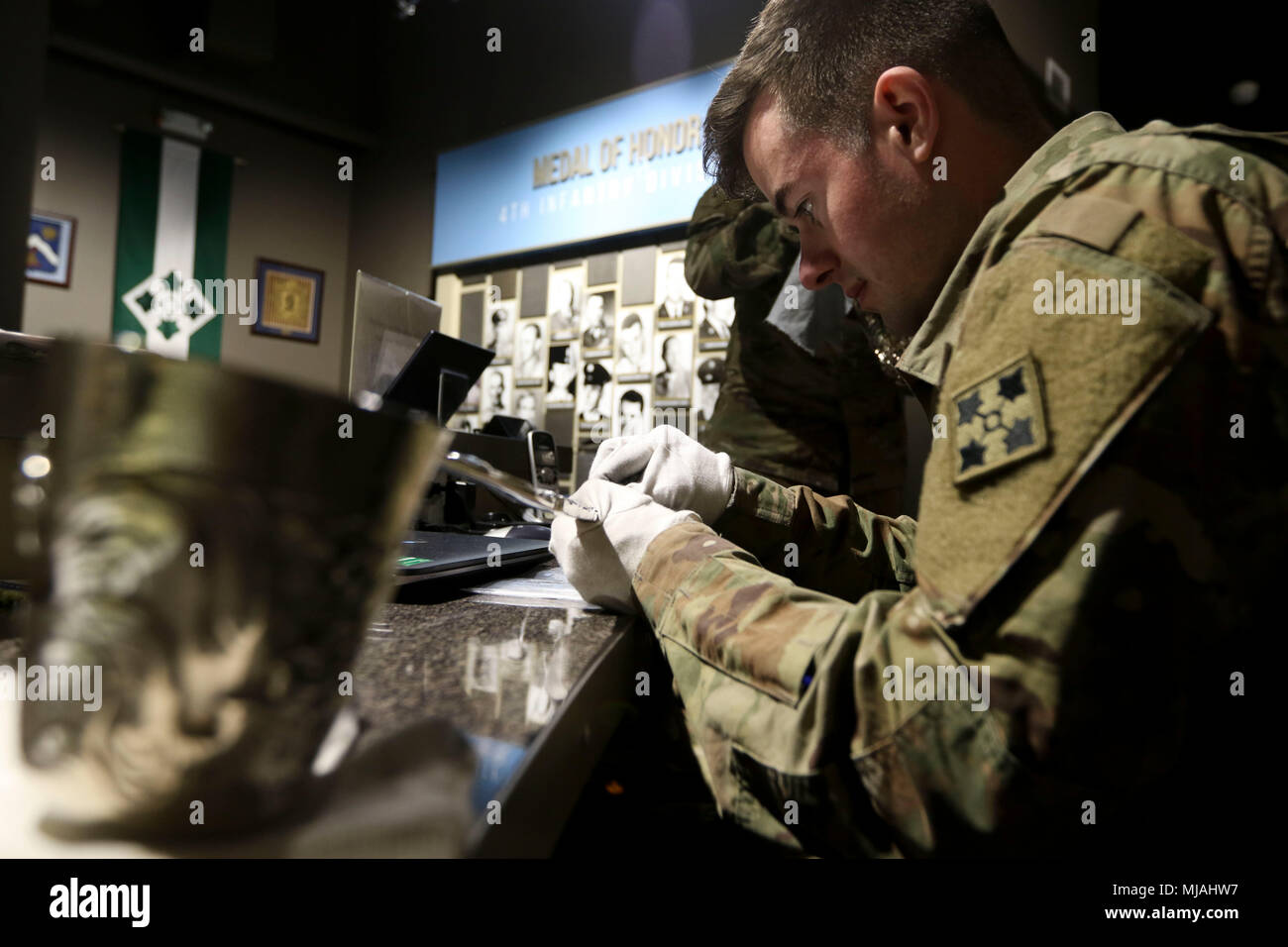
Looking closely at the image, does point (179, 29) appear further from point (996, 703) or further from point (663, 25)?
point (996, 703)

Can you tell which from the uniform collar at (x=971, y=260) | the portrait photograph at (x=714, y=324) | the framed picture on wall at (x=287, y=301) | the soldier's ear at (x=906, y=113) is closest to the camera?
the uniform collar at (x=971, y=260)

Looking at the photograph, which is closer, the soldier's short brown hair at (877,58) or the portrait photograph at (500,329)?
the soldier's short brown hair at (877,58)

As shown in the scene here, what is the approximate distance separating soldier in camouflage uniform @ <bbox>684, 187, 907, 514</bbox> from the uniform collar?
1041mm

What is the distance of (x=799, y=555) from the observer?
935 mm

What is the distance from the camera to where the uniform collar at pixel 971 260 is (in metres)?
0.60

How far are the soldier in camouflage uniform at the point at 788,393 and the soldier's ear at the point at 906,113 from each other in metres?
0.94

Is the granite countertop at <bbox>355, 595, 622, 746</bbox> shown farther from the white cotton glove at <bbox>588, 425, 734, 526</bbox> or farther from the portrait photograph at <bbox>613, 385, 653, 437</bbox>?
the portrait photograph at <bbox>613, 385, 653, 437</bbox>

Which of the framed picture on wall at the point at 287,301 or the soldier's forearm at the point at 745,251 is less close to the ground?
the framed picture on wall at the point at 287,301

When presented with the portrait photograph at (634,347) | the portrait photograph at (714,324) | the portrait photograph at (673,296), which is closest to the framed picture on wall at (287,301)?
the portrait photograph at (634,347)

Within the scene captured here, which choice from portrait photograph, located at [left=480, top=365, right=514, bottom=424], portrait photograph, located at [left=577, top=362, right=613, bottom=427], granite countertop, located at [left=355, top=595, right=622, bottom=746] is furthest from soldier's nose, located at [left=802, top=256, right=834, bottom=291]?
portrait photograph, located at [left=480, top=365, right=514, bottom=424]

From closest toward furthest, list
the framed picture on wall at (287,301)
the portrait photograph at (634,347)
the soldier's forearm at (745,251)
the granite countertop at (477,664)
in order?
the granite countertop at (477,664), the soldier's forearm at (745,251), the portrait photograph at (634,347), the framed picture on wall at (287,301)

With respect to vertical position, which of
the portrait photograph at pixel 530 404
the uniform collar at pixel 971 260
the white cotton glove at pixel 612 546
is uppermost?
the portrait photograph at pixel 530 404

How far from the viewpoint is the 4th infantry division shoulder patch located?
43 cm

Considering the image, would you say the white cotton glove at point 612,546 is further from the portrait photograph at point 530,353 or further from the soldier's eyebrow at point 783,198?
the portrait photograph at point 530,353
